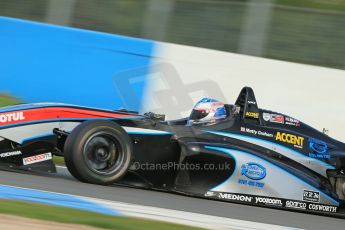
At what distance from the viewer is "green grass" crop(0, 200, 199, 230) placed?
14.7 feet

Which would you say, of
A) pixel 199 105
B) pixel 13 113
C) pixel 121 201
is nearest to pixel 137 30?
pixel 199 105

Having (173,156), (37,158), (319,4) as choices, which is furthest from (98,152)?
(319,4)

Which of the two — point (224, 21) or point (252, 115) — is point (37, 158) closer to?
point (252, 115)

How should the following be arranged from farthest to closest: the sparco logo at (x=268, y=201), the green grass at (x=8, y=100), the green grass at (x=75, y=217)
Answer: the green grass at (x=8, y=100) → the sparco logo at (x=268, y=201) → the green grass at (x=75, y=217)

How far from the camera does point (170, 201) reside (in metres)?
6.03

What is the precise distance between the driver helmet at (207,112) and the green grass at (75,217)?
2.24 meters

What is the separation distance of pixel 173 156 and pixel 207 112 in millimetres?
813

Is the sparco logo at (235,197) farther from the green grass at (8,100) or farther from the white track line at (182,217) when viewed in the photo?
the green grass at (8,100)

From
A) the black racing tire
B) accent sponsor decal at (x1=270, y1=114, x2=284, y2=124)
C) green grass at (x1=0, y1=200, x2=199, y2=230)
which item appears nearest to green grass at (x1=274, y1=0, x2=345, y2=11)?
accent sponsor decal at (x1=270, y1=114, x2=284, y2=124)

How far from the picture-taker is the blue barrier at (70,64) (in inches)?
388

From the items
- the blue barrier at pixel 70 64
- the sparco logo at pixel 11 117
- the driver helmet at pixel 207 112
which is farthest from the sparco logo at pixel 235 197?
the blue barrier at pixel 70 64

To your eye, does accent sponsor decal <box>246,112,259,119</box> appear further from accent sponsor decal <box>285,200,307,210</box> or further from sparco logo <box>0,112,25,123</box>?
sparco logo <box>0,112,25,123</box>

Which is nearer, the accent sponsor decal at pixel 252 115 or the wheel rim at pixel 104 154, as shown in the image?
the wheel rim at pixel 104 154

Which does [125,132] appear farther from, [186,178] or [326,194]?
[326,194]
